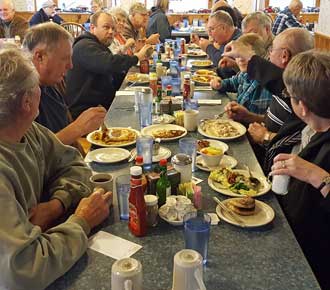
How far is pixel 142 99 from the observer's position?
8.52 feet

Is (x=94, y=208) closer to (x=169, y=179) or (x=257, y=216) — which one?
(x=169, y=179)

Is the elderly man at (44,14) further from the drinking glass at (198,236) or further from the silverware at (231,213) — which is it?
the drinking glass at (198,236)

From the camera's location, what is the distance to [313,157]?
1.64m

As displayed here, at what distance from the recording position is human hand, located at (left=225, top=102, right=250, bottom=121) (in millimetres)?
2547

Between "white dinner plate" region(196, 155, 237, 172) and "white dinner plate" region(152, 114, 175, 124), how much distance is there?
59cm

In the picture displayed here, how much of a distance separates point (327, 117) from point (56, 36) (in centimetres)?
133

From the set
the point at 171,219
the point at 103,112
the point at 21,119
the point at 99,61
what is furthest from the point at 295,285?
the point at 99,61

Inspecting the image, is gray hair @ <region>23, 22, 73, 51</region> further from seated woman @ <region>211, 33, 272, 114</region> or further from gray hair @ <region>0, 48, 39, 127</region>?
seated woman @ <region>211, 33, 272, 114</region>

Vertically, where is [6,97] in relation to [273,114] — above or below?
above

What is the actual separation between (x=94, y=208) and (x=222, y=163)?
704 mm

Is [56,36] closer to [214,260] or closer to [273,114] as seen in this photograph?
[273,114]

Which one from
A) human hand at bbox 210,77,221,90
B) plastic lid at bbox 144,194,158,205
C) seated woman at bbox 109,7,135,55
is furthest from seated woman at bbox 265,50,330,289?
seated woman at bbox 109,7,135,55

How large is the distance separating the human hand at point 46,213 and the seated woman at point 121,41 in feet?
10.5

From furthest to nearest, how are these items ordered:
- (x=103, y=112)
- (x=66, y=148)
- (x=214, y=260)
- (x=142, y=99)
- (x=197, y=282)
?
(x=142, y=99)
(x=103, y=112)
(x=66, y=148)
(x=214, y=260)
(x=197, y=282)
